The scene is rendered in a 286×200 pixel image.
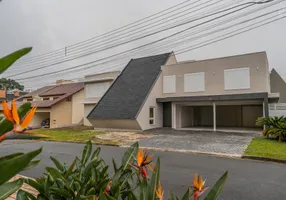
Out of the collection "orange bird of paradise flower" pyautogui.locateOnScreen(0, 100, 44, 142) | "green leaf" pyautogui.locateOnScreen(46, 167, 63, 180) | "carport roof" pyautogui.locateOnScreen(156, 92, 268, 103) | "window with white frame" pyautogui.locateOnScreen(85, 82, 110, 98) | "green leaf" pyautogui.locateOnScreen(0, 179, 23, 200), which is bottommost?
"green leaf" pyautogui.locateOnScreen(46, 167, 63, 180)

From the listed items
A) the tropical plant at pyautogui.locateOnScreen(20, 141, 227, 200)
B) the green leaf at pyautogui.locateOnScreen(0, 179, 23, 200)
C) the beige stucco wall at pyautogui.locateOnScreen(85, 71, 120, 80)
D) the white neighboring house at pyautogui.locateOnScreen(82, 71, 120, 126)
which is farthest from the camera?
the beige stucco wall at pyautogui.locateOnScreen(85, 71, 120, 80)

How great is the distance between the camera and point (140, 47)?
56.7 ft

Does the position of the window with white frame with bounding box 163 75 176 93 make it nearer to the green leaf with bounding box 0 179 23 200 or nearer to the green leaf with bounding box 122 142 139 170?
the green leaf with bounding box 122 142 139 170

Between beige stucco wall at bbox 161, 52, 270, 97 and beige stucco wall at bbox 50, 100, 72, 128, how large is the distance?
13619 mm

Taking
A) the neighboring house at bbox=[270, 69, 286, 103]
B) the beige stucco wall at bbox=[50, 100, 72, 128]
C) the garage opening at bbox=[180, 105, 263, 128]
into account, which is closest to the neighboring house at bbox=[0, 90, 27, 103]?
the beige stucco wall at bbox=[50, 100, 72, 128]

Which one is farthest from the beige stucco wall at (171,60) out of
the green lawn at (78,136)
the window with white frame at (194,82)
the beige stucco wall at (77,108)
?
the beige stucco wall at (77,108)

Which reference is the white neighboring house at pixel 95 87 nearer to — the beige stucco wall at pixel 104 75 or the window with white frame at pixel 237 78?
the beige stucco wall at pixel 104 75

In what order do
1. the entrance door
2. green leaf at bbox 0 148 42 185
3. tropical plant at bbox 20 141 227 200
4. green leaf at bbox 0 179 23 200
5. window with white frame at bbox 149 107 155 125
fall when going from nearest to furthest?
green leaf at bbox 0 148 42 185 < green leaf at bbox 0 179 23 200 < tropical plant at bbox 20 141 227 200 < window with white frame at bbox 149 107 155 125 < the entrance door

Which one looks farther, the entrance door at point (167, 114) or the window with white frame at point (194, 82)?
the entrance door at point (167, 114)

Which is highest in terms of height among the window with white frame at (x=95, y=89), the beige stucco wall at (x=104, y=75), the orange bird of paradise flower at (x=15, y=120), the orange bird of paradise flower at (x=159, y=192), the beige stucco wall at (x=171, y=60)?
the beige stucco wall at (x=171, y=60)

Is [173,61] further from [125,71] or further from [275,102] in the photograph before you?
[275,102]

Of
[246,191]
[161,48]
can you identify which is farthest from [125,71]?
[246,191]

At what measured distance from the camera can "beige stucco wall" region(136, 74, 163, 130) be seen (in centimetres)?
2033

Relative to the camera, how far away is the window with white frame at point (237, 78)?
18.8 meters
